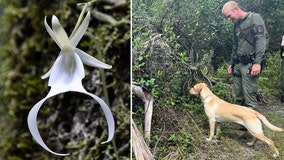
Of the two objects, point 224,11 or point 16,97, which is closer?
point 224,11

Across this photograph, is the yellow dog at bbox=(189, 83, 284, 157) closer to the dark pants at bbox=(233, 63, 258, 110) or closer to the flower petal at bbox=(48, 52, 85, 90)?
the dark pants at bbox=(233, 63, 258, 110)

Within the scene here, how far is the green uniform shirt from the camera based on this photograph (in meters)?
0.60

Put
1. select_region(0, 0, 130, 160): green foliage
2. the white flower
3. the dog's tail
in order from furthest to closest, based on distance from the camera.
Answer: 1. select_region(0, 0, 130, 160): green foliage
2. the dog's tail
3. the white flower

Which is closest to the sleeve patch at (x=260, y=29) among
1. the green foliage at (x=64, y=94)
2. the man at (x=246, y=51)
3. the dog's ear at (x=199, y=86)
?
the man at (x=246, y=51)

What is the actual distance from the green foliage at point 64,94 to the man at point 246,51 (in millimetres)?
232

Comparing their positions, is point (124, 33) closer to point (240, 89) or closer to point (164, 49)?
point (164, 49)

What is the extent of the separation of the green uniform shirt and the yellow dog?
0.22 ft

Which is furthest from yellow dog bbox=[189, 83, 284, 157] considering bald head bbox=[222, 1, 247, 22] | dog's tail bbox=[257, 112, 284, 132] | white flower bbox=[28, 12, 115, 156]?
white flower bbox=[28, 12, 115, 156]

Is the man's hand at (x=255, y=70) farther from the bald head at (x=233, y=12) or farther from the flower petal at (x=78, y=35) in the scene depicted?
the flower petal at (x=78, y=35)

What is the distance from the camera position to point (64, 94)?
81 centimetres

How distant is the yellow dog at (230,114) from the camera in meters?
0.61

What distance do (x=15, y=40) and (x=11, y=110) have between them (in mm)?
155

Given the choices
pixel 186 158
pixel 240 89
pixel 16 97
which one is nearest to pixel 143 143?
pixel 186 158

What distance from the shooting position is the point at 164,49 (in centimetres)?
66
